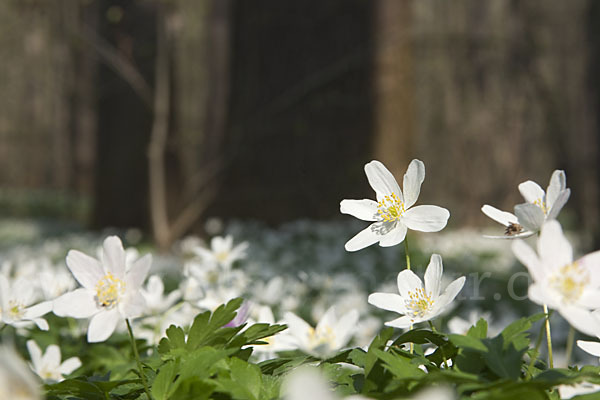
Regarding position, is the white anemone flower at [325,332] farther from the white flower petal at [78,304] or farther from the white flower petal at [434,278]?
the white flower petal at [78,304]

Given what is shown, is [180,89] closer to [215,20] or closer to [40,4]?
[215,20]

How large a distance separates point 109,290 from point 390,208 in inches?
23.9

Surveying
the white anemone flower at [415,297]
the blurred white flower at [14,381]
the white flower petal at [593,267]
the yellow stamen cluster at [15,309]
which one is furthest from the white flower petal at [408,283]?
the yellow stamen cluster at [15,309]

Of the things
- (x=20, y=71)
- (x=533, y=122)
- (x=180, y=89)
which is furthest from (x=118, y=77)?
(x=20, y=71)

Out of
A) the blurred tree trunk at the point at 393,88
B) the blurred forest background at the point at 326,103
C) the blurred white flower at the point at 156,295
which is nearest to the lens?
the blurred white flower at the point at 156,295

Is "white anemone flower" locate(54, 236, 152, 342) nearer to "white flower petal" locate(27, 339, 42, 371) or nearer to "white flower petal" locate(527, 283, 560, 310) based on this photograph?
"white flower petal" locate(27, 339, 42, 371)

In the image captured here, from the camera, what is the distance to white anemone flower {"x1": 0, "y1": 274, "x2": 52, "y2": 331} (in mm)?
1441

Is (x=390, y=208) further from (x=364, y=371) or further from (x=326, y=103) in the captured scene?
(x=326, y=103)

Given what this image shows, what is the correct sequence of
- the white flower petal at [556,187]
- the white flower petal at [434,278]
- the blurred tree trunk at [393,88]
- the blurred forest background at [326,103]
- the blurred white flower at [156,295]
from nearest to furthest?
the white flower petal at [556,187], the white flower petal at [434,278], the blurred white flower at [156,295], the blurred tree trunk at [393,88], the blurred forest background at [326,103]

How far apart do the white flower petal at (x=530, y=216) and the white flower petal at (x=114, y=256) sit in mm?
719

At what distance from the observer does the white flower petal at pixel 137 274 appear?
3.90ft

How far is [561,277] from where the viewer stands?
1.00 m

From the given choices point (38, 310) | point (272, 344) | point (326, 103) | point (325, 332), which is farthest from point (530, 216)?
point (326, 103)

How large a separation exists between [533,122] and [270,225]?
3.61 metres
